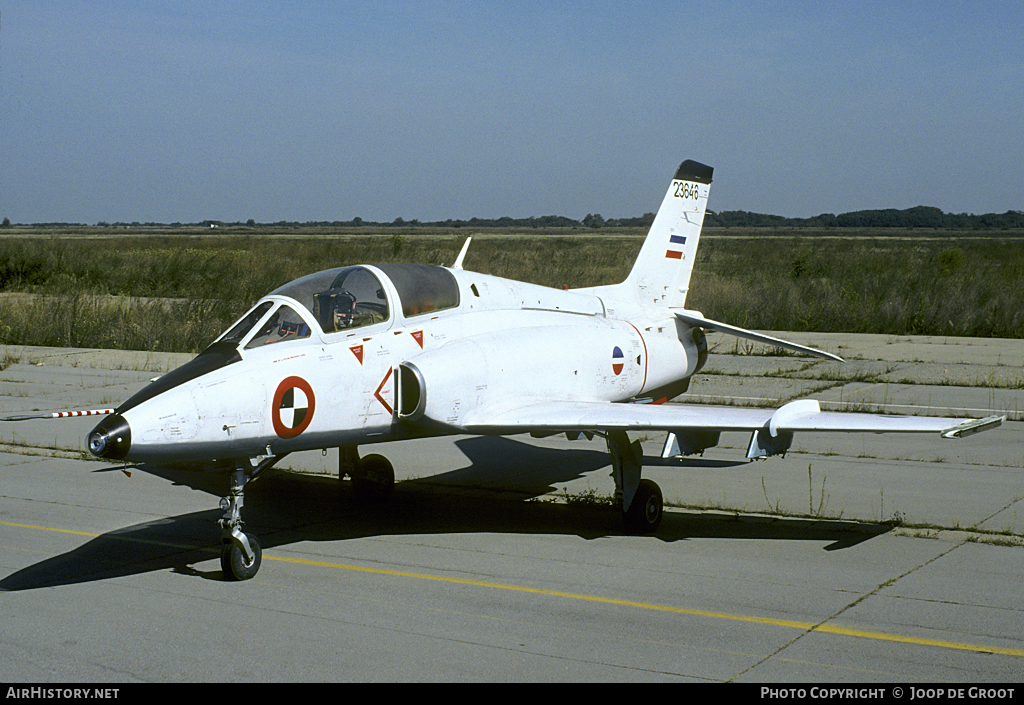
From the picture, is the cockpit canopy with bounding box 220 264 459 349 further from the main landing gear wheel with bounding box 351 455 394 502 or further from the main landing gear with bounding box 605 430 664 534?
the main landing gear wheel with bounding box 351 455 394 502

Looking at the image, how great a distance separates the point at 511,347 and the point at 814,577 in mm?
3318

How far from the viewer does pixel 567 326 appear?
399 inches

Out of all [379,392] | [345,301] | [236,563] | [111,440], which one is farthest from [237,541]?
[345,301]

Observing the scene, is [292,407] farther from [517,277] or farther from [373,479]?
[517,277]

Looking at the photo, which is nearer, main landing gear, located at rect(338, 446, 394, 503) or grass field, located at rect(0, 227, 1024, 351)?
main landing gear, located at rect(338, 446, 394, 503)

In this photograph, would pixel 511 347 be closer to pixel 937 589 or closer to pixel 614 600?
pixel 614 600

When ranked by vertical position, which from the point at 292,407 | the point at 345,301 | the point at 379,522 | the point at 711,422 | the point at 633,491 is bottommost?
the point at 379,522

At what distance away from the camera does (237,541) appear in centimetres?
768

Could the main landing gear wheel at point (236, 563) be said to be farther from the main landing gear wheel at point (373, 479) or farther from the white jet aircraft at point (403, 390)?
the main landing gear wheel at point (373, 479)

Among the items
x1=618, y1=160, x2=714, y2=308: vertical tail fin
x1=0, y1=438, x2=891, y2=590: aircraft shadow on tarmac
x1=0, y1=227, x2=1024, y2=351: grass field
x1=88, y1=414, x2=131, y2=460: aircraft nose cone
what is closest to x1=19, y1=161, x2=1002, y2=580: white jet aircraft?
x1=88, y1=414, x2=131, y2=460: aircraft nose cone

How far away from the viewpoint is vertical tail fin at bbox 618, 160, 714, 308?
1210 cm

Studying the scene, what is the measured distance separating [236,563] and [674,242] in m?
6.99

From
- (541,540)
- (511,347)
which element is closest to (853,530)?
(541,540)

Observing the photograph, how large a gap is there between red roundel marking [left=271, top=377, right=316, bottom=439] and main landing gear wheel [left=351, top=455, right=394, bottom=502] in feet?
8.61
